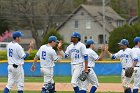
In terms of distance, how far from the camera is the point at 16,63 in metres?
15.6

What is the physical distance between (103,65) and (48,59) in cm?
1615

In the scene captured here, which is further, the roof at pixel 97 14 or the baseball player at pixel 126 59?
the roof at pixel 97 14

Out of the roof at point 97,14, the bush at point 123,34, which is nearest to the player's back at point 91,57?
the bush at point 123,34

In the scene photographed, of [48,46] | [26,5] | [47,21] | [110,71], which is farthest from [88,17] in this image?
[48,46]

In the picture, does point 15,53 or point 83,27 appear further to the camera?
point 83,27

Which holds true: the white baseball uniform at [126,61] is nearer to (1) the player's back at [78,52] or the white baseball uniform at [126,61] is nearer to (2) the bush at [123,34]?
(1) the player's back at [78,52]

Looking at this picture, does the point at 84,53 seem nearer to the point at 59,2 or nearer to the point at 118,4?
the point at 59,2

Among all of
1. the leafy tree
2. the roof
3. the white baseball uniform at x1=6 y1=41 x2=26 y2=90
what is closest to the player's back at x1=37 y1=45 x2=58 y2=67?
the white baseball uniform at x1=6 y1=41 x2=26 y2=90

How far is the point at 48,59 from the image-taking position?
1614 centimetres

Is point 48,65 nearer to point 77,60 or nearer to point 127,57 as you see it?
point 77,60

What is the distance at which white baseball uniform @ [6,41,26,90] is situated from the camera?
1562cm

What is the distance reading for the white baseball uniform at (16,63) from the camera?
1562cm

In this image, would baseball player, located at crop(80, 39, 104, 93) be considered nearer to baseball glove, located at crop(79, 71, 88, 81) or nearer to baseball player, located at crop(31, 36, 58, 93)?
baseball glove, located at crop(79, 71, 88, 81)

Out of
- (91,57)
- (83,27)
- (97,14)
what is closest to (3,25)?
(83,27)
